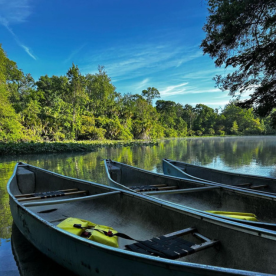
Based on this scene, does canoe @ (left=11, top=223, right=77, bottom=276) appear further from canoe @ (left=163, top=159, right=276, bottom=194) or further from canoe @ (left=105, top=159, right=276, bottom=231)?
canoe @ (left=163, top=159, right=276, bottom=194)

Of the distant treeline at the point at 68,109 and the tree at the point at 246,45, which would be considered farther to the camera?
the distant treeline at the point at 68,109

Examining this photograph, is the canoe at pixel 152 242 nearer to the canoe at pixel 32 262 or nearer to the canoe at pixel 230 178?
the canoe at pixel 32 262

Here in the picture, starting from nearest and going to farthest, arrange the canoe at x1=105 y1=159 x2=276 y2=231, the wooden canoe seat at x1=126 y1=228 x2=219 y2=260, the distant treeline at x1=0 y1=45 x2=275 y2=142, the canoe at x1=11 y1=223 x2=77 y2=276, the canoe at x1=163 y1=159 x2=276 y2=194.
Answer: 1. the wooden canoe seat at x1=126 y1=228 x2=219 y2=260
2. the canoe at x1=11 y1=223 x2=77 y2=276
3. the canoe at x1=105 y1=159 x2=276 y2=231
4. the canoe at x1=163 y1=159 x2=276 y2=194
5. the distant treeline at x1=0 y1=45 x2=275 y2=142

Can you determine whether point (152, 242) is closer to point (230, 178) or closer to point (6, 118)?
point (230, 178)

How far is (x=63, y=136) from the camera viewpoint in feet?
100

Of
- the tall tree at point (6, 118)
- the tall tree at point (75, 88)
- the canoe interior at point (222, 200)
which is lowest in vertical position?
the canoe interior at point (222, 200)

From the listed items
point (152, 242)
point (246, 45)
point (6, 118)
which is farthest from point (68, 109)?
point (152, 242)

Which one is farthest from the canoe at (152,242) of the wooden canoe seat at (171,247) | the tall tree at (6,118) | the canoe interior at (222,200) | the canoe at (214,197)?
the tall tree at (6,118)

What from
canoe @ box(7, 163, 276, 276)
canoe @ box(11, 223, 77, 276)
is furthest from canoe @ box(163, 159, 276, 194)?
canoe @ box(11, 223, 77, 276)

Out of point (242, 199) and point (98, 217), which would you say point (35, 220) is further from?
point (242, 199)

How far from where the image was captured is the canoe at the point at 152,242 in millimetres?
1670

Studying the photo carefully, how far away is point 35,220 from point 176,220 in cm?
163

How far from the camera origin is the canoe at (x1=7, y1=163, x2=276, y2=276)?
1.67 m

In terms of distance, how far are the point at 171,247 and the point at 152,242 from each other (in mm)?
210
